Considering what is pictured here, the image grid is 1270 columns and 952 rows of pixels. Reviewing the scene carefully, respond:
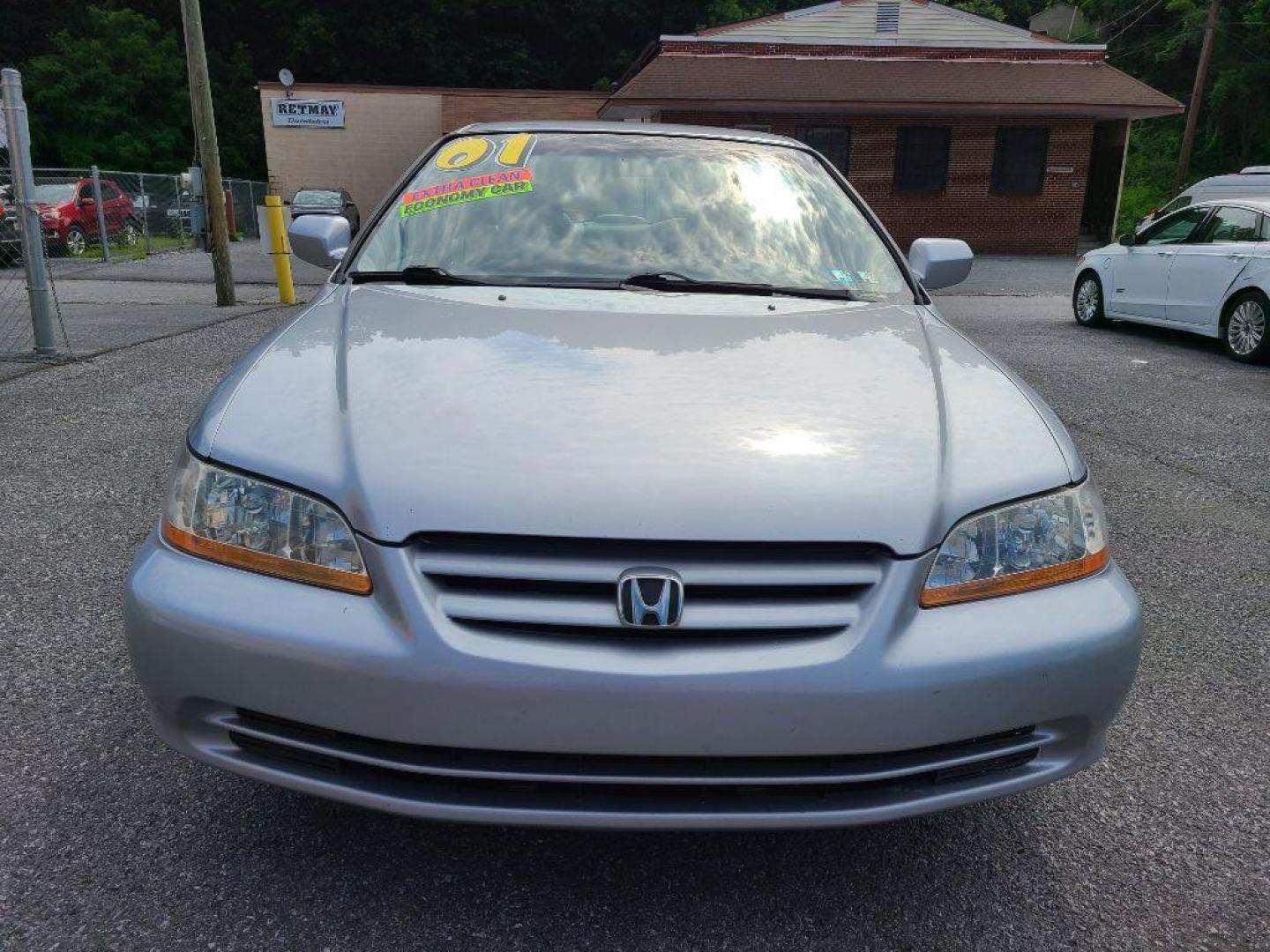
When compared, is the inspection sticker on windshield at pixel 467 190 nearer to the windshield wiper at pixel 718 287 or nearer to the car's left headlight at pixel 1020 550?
the windshield wiper at pixel 718 287

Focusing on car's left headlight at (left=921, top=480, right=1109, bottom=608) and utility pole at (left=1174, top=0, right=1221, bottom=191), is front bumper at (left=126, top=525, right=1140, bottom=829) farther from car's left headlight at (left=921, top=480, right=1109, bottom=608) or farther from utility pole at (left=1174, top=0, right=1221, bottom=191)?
utility pole at (left=1174, top=0, right=1221, bottom=191)

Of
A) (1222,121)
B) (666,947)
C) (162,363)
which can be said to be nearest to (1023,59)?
(1222,121)

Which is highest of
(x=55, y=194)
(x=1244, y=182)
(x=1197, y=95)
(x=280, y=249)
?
(x=1197, y=95)

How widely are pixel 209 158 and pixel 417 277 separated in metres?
10.8

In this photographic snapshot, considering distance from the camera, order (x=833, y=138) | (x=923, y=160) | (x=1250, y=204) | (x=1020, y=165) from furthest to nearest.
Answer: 1. (x=1020, y=165)
2. (x=923, y=160)
3. (x=833, y=138)
4. (x=1250, y=204)

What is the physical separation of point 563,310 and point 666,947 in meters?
1.49

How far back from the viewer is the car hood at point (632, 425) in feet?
5.72

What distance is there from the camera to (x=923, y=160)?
2484 cm

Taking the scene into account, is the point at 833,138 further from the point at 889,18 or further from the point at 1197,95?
the point at 1197,95

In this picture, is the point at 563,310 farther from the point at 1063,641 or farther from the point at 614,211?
the point at 1063,641

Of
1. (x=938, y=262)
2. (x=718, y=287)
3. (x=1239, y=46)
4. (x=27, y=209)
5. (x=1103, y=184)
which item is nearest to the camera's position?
(x=718, y=287)

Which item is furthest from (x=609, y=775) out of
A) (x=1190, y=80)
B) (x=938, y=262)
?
(x=1190, y=80)

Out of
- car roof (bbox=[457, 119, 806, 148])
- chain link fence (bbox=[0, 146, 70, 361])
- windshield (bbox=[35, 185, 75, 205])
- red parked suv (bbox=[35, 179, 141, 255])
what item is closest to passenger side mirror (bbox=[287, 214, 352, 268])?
car roof (bbox=[457, 119, 806, 148])

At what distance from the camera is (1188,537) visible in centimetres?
435
